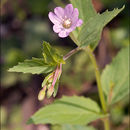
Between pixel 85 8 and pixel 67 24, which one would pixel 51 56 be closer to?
pixel 67 24

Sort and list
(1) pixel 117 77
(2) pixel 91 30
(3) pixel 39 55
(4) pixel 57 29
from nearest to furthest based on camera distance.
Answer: (2) pixel 91 30 < (4) pixel 57 29 < (1) pixel 117 77 < (3) pixel 39 55

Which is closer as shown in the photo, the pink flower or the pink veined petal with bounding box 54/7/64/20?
the pink flower

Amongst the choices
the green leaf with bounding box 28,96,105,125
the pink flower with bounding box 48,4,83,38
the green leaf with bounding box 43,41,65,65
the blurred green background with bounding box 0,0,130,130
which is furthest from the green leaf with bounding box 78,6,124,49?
the blurred green background with bounding box 0,0,130,130

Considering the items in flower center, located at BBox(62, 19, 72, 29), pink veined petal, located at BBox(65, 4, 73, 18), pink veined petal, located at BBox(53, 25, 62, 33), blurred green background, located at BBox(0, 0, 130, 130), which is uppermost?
blurred green background, located at BBox(0, 0, 130, 130)

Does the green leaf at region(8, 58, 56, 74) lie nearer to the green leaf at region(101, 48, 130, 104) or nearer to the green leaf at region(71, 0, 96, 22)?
the green leaf at region(71, 0, 96, 22)

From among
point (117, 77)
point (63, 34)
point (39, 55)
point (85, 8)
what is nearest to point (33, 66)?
point (63, 34)

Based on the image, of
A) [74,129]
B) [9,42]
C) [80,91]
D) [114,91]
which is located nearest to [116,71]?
[114,91]

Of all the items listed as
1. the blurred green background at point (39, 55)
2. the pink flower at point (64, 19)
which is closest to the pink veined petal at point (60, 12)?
the pink flower at point (64, 19)
